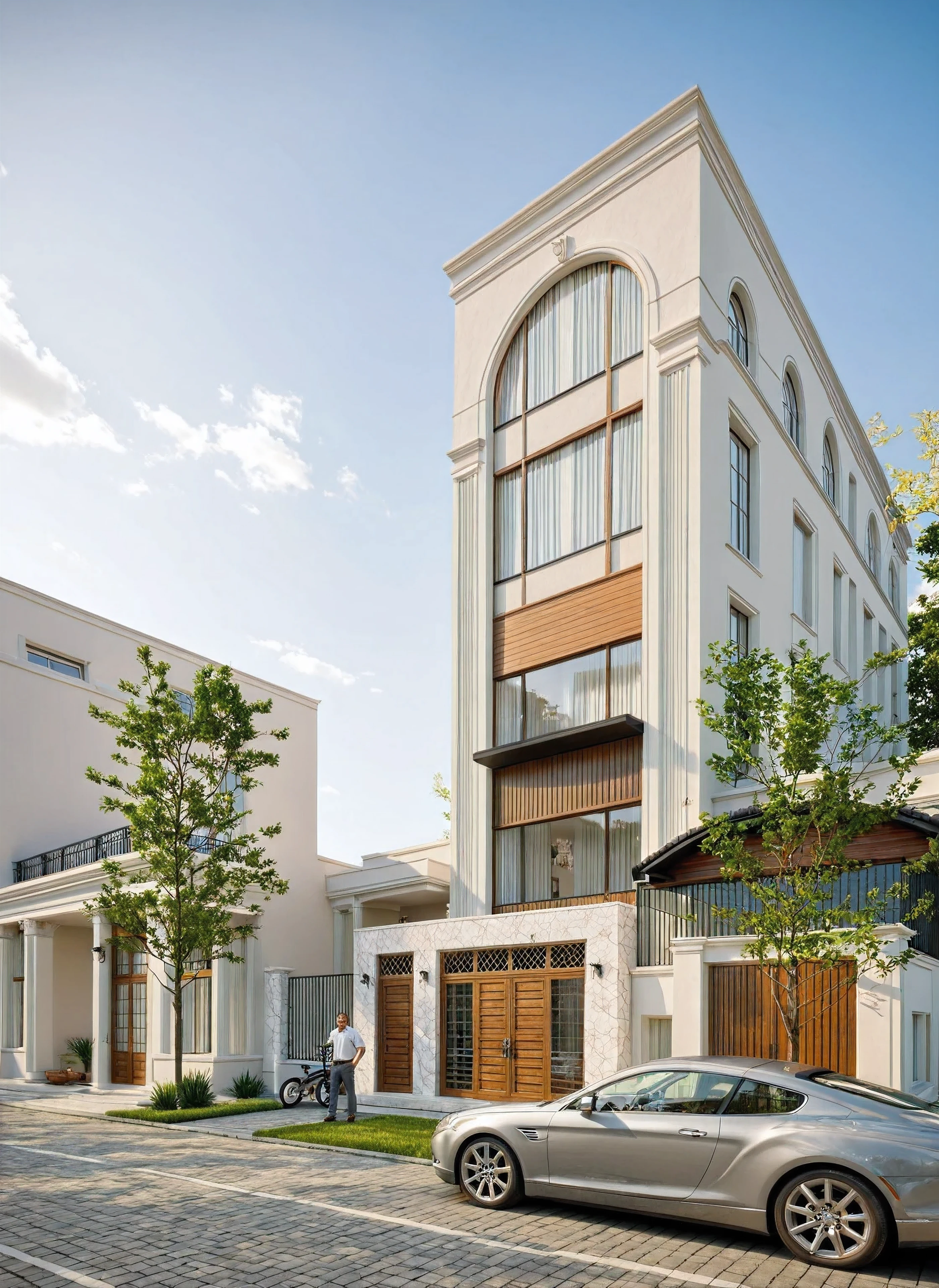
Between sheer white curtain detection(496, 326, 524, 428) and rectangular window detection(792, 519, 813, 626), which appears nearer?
sheer white curtain detection(496, 326, 524, 428)

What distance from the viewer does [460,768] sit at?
838 inches

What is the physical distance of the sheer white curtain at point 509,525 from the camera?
21.5 m

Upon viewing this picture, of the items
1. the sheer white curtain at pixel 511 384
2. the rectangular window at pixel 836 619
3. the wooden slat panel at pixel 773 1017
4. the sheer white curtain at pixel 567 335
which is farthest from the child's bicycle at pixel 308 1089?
the rectangular window at pixel 836 619

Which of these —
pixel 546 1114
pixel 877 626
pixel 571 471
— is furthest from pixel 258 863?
pixel 877 626

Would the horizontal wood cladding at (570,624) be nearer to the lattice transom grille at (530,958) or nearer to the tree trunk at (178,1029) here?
the lattice transom grille at (530,958)

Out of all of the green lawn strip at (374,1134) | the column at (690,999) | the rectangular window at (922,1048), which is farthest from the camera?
the column at (690,999)

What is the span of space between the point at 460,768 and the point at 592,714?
3.25m

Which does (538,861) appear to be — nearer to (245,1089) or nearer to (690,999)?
(690,999)

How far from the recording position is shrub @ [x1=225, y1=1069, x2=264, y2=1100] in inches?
766

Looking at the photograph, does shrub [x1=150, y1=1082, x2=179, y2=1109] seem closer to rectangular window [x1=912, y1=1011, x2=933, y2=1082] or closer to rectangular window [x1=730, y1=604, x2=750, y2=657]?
rectangular window [x1=912, y1=1011, x2=933, y2=1082]

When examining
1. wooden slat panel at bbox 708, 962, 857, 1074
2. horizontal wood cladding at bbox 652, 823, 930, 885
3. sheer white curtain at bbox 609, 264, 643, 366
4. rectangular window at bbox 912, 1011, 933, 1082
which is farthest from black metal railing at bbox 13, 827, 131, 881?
rectangular window at bbox 912, 1011, 933, 1082

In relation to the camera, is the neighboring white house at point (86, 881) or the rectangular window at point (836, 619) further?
the rectangular window at point (836, 619)

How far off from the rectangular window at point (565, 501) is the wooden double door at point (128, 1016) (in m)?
12.1

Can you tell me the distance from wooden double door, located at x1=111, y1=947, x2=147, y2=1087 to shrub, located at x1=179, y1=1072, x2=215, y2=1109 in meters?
5.09
